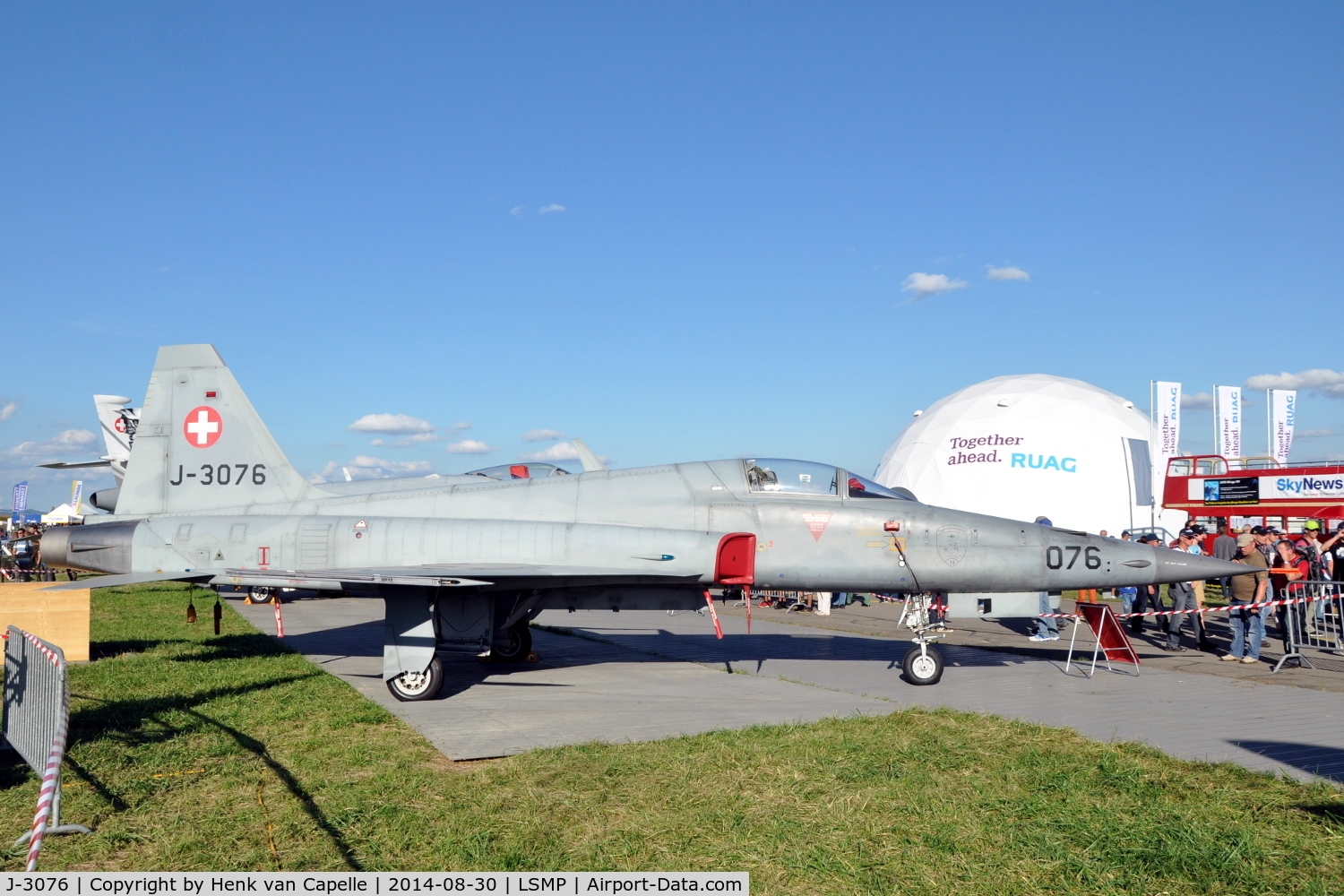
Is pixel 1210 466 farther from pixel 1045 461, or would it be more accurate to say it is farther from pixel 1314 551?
pixel 1314 551

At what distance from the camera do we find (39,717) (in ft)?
18.4

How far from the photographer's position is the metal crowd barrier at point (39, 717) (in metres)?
4.63

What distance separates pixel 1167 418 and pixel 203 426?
4237cm

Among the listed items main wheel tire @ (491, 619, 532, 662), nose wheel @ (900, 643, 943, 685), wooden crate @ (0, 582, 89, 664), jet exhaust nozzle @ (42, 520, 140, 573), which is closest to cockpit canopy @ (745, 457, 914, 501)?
nose wheel @ (900, 643, 943, 685)

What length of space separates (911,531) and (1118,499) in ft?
108

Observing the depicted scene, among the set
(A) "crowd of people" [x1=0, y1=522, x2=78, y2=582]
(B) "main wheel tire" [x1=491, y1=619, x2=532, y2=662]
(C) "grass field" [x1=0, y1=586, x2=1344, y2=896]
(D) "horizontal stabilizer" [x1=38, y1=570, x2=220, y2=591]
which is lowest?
(A) "crowd of people" [x1=0, y1=522, x2=78, y2=582]

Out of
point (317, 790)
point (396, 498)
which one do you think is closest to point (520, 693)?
point (396, 498)

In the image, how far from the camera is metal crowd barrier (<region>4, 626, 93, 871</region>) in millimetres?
4633

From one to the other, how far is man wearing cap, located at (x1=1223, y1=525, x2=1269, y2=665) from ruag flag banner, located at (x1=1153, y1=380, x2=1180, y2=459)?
31.6m

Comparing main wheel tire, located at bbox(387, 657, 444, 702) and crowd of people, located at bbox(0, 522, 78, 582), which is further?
crowd of people, located at bbox(0, 522, 78, 582)

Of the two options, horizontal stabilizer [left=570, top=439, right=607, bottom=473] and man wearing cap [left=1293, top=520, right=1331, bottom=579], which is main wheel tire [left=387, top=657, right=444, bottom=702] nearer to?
horizontal stabilizer [left=570, top=439, right=607, bottom=473]

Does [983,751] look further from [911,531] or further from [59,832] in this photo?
[59,832]

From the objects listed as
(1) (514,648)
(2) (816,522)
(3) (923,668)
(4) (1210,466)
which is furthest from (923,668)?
(4) (1210,466)

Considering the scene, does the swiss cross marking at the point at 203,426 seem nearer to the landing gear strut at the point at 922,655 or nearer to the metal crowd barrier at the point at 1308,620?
the landing gear strut at the point at 922,655
